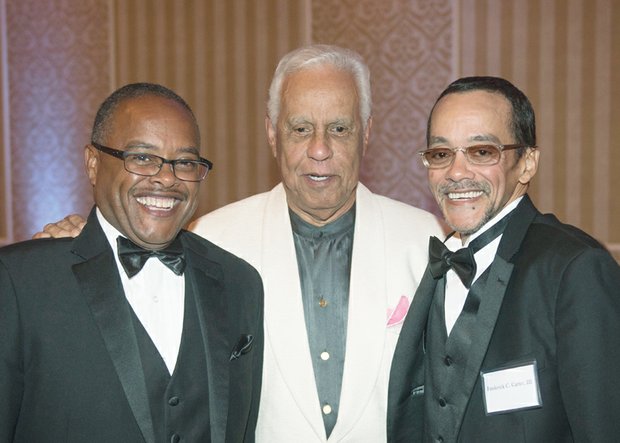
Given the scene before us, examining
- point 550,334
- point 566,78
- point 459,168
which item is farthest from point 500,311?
point 566,78

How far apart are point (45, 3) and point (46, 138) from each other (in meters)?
1.11

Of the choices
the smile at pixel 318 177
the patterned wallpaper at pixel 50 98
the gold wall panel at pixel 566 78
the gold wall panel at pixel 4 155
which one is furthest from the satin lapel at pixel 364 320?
the gold wall panel at pixel 4 155

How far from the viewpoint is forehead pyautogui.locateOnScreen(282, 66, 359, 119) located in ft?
8.22

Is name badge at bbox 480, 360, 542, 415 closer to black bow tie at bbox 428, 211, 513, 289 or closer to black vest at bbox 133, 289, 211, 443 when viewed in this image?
black bow tie at bbox 428, 211, 513, 289

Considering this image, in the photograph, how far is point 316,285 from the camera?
102 inches

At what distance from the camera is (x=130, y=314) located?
6.24 ft

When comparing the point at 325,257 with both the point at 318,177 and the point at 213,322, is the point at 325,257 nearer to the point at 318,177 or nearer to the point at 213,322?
the point at 318,177

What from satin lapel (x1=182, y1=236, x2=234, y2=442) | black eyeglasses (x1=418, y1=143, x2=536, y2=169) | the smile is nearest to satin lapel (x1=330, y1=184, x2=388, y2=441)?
the smile

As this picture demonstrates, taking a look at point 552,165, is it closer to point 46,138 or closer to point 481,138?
point 481,138

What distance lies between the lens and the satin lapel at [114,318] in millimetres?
1822

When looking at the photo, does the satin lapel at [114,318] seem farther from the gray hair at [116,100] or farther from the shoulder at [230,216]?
the shoulder at [230,216]

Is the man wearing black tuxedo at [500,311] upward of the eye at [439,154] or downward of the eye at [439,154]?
downward

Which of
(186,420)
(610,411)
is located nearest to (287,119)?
(186,420)

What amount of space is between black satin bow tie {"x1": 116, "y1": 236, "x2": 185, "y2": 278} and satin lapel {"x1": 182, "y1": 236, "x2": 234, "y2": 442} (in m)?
0.08
